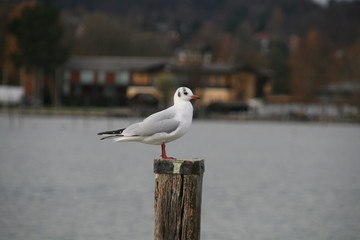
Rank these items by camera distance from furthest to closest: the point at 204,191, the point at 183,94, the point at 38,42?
the point at 38,42, the point at 204,191, the point at 183,94

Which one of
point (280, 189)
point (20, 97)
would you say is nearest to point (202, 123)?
point (20, 97)

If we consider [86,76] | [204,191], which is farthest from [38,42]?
[204,191]

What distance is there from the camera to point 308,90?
119 metres

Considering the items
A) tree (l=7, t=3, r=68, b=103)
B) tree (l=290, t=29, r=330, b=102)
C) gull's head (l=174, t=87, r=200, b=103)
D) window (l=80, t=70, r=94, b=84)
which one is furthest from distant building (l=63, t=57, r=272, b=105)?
gull's head (l=174, t=87, r=200, b=103)

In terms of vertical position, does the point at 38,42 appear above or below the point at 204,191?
above

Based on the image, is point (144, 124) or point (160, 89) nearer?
point (144, 124)

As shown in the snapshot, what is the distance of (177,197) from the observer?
11.2 metres

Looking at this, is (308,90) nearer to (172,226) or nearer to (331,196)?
(331,196)

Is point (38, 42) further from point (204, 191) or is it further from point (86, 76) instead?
point (204, 191)

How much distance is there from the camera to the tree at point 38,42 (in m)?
109

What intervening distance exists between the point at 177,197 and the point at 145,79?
10857cm

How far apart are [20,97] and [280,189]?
241 feet

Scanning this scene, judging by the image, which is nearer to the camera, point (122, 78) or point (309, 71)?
point (309, 71)

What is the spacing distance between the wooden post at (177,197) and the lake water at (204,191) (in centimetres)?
1426
